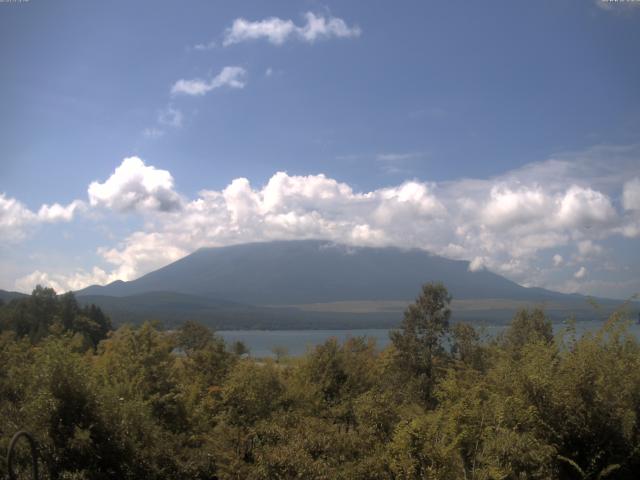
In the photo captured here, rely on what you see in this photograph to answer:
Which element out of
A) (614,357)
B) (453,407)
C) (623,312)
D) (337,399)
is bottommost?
(337,399)

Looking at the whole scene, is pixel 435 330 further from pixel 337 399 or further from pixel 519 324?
pixel 337 399

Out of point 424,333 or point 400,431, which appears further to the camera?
point 424,333

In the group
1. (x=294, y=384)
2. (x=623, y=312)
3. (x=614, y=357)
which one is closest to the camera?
(x=614, y=357)

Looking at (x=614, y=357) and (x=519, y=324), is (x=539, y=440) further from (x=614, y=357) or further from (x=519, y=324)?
(x=519, y=324)

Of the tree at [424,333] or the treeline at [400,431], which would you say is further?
the tree at [424,333]

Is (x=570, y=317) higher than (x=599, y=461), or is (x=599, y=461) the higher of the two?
(x=570, y=317)

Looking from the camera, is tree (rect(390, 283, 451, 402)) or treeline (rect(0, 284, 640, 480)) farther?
tree (rect(390, 283, 451, 402))

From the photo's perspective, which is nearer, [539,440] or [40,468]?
[40,468]

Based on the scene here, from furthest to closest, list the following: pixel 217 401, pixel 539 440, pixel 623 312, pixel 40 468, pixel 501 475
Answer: pixel 217 401 → pixel 623 312 → pixel 539 440 → pixel 40 468 → pixel 501 475

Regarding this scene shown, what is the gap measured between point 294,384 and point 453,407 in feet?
30.5

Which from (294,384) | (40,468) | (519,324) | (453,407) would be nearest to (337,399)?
(294,384)

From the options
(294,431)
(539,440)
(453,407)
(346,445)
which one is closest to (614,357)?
(539,440)

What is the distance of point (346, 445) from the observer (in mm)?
10594

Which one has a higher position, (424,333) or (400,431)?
(400,431)
